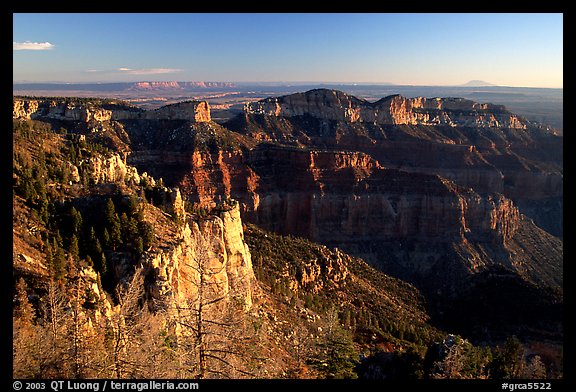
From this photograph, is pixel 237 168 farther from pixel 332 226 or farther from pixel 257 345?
pixel 257 345

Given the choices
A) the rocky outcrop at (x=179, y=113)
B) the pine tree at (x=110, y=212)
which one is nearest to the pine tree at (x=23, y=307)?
the pine tree at (x=110, y=212)

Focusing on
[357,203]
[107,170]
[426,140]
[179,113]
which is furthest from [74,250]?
[426,140]

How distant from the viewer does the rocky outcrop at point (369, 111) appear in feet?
375

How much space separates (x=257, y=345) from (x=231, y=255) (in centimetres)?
1633

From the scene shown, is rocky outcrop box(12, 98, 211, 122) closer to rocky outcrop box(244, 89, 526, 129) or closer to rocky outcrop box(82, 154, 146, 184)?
rocky outcrop box(244, 89, 526, 129)

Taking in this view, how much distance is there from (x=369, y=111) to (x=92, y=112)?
228 feet

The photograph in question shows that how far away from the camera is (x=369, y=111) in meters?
118

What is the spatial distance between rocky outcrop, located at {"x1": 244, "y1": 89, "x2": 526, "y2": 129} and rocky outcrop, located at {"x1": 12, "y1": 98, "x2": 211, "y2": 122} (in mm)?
26424

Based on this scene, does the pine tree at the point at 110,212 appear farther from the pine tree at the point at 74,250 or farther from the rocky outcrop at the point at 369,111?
the rocky outcrop at the point at 369,111

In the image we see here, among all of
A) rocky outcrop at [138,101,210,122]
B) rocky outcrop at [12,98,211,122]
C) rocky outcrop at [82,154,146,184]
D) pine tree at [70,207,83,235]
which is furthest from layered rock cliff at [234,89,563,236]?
pine tree at [70,207,83,235]

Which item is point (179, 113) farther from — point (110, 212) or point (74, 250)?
point (74, 250)

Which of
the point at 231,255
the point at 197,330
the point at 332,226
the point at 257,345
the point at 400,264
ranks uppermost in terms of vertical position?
the point at 197,330

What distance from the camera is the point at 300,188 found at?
243ft
